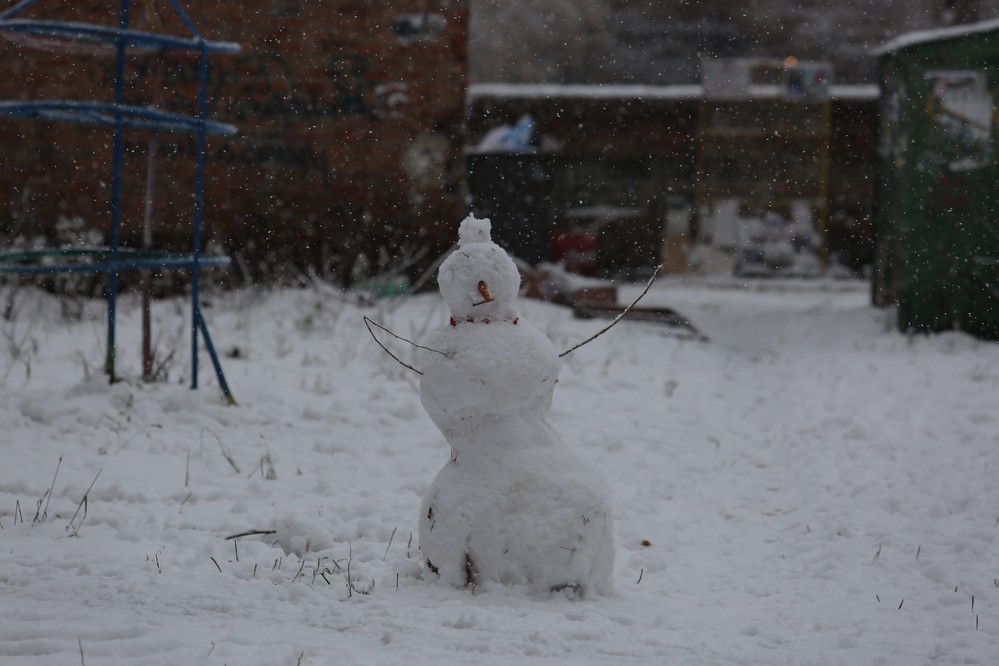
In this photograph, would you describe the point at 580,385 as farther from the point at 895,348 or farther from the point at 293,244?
the point at 293,244

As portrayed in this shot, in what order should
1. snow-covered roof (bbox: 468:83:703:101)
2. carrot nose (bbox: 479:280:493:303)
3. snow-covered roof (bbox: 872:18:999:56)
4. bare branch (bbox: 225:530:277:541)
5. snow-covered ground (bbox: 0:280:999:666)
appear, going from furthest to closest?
snow-covered roof (bbox: 468:83:703:101) → snow-covered roof (bbox: 872:18:999:56) → bare branch (bbox: 225:530:277:541) → carrot nose (bbox: 479:280:493:303) → snow-covered ground (bbox: 0:280:999:666)

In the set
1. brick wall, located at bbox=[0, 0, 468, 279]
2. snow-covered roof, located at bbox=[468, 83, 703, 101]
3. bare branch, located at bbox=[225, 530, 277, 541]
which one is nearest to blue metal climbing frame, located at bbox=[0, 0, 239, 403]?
bare branch, located at bbox=[225, 530, 277, 541]

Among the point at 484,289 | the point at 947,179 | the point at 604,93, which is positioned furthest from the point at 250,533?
the point at 604,93

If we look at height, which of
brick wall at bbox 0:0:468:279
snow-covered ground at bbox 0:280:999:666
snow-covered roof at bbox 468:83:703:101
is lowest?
snow-covered ground at bbox 0:280:999:666

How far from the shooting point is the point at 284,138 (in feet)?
30.7

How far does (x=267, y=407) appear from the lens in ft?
16.7

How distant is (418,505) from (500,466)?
42.4 inches

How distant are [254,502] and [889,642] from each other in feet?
7.18

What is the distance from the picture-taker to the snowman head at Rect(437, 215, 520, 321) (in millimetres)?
2840

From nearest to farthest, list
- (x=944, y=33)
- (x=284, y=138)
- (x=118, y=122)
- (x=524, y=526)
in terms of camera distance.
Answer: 1. (x=524, y=526)
2. (x=118, y=122)
3. (x=944, y=33)
4. (x=284, y=138)

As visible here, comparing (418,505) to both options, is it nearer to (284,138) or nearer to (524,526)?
(524,526)

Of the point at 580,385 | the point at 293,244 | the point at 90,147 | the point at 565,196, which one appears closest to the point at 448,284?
the point at 580,385

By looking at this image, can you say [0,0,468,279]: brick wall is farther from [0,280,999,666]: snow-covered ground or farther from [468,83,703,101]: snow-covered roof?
[468,83,703,101]: snow-covered roof

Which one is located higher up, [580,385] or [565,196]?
[565,196]
